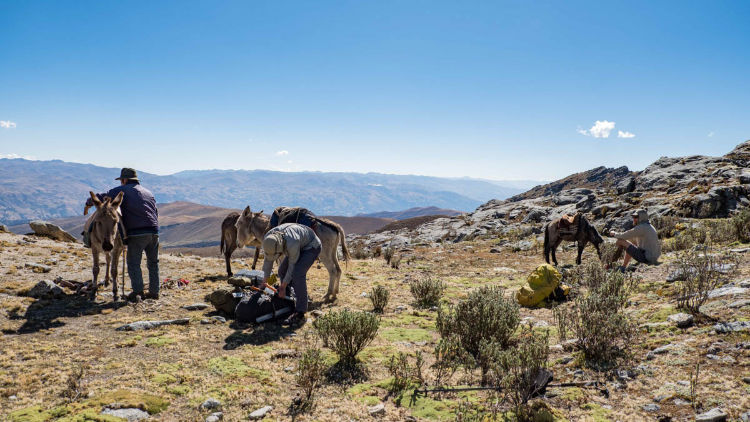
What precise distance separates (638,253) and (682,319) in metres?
6.40

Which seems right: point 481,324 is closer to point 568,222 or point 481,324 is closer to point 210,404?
point 210,404

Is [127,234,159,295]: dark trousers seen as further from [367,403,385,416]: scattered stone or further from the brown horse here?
the brown horse

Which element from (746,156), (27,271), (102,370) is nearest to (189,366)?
(102,370)

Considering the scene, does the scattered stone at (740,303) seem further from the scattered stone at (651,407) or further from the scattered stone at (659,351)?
Answer: the scattered stone at (651,407)

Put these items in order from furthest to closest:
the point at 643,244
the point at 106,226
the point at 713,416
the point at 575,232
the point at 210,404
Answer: the point at 575,232 → the point at 643,244 → the point at 106,226 → the point at 210,404 → the point at 713,416

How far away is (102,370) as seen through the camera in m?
5.50

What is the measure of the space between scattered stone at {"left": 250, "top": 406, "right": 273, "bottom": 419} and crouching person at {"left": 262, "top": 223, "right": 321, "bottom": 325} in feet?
11.1

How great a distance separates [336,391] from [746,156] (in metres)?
51.4

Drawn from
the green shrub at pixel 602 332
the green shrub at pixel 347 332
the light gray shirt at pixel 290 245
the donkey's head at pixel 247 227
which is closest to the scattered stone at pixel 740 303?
the green shrub at pixel 602 332

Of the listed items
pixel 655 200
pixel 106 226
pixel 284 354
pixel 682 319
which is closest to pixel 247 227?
pixel 106 226

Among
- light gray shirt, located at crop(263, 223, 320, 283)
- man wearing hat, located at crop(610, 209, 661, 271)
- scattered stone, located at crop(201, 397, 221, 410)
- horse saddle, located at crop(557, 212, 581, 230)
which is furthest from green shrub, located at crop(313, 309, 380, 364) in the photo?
horse saddle, located at crop(557, 212, 581, 230)

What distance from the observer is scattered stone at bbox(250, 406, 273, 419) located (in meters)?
4.46

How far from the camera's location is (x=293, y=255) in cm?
782

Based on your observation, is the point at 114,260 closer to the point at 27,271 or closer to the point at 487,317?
the point at 27,271
